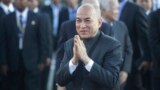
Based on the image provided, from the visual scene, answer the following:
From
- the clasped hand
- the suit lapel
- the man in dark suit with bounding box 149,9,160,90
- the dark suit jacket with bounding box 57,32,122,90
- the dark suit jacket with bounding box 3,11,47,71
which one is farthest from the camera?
the dark suit jacket with bounding box 3,11,47,71

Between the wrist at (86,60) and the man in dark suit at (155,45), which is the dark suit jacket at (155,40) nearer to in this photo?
the man in dark suit at (155,45)

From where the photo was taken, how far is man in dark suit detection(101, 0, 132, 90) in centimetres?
666

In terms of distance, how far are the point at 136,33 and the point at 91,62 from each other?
15.1ft

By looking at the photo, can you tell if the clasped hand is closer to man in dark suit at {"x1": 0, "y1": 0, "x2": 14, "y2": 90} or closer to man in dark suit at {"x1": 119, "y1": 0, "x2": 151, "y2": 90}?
man in dark suit at {"x1": 119, "y1": 0, "x2": 151, "y2": 90}

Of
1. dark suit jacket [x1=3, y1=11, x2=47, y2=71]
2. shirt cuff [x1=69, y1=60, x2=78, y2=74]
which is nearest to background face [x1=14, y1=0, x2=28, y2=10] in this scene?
dark suit jacket [x1=3, y1=11, x2=47, y2=71]

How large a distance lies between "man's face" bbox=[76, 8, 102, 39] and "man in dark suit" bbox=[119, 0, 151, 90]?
4276mm

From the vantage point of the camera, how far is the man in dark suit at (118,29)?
666cm

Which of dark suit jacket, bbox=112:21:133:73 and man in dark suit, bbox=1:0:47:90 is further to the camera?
man in dark suit, bbox=1:0:47:90

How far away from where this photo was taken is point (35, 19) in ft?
31.3

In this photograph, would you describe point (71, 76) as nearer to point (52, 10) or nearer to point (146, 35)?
point (146, 35)

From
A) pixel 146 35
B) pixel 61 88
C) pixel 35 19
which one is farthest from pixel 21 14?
pixel 61 88

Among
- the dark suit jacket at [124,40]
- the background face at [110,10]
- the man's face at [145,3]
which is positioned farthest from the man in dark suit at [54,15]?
the background face at [110,10]

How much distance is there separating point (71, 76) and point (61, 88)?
1.76 feet

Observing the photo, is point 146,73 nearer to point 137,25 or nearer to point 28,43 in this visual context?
point 137,25
